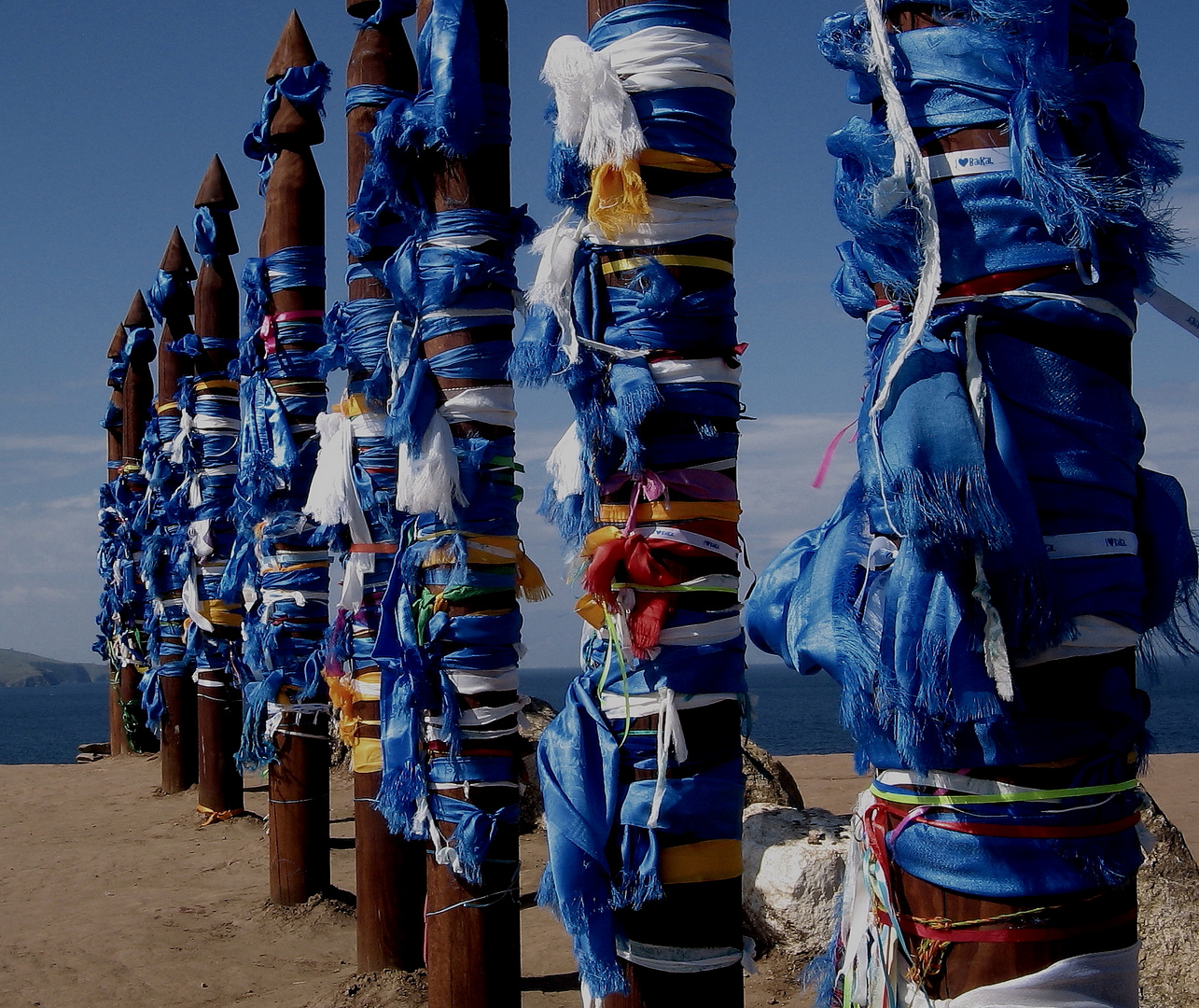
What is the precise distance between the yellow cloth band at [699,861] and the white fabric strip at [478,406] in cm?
181

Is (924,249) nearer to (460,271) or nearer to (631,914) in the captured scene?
(631,914)

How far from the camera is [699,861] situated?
261 centimetres

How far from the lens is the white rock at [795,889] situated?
5461mm

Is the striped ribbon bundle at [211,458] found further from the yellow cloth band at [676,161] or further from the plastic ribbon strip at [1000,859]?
the plastic ribbon strip at [1000,859]

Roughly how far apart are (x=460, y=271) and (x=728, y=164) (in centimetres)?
136

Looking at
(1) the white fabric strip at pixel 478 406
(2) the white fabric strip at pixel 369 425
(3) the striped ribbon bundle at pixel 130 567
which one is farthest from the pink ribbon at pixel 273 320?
(3) the striped ribbon bundle at pixel 130 567

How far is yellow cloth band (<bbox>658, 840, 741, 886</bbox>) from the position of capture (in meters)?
2.56

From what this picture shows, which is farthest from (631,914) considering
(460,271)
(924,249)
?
(460,271)

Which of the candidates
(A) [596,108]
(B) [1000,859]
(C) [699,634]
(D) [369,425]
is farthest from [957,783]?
(D) [369,425]

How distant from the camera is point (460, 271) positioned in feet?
12.7

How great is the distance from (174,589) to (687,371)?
9.83m

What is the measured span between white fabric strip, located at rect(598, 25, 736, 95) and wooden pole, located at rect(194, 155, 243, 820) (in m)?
7.45

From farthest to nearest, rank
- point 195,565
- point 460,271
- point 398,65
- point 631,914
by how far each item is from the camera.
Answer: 1. point 195,565
2. point 398,65
3. point 460,271
4. point 631,914

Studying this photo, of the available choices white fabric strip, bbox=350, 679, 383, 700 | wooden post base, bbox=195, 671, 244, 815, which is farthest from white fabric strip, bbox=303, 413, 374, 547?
wooden post base, bbox=195, 671, 244, 815
